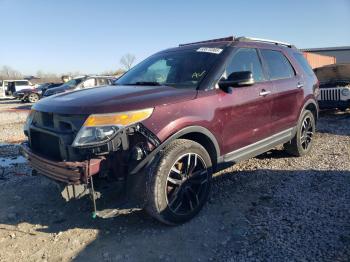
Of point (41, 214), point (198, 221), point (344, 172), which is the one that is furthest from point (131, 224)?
point (344, 172)

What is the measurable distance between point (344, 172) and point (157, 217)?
10.1 ft

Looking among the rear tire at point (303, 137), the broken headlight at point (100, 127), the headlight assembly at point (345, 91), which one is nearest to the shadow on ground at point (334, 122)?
the headlight assembly at point (345, 91)

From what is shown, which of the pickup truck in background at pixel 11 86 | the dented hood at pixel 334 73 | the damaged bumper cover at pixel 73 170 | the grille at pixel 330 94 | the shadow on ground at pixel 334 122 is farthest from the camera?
the pickup truck in background at pixel 11 86

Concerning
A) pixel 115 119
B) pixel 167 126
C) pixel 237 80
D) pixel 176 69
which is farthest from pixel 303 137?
pixel 115 119

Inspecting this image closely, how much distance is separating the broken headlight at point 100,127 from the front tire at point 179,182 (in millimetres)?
495

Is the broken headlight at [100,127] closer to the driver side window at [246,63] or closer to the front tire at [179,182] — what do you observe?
the front tire at [179,182]

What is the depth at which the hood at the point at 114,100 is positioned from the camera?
3.34 m

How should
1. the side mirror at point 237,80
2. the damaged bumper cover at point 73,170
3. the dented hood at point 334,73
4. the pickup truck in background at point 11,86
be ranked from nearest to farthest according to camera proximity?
1. the damaged bumper cover at point 73,170
2. the side mirror at point 237,80
3. the dented hood at point 334,73
4. the pickup truck in background at point 11,86

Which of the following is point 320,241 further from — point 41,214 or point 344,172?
point 41,214

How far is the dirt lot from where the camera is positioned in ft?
10.5

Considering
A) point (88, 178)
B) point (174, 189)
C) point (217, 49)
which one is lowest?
point (174, 189)

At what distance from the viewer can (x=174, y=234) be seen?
11.7 feet

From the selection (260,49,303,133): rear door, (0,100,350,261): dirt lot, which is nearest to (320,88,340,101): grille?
(260,49,303,133): rear door

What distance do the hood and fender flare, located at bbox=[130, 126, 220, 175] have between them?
0.32 m
